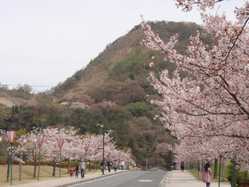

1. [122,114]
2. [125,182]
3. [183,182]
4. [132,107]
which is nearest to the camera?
[183,182]

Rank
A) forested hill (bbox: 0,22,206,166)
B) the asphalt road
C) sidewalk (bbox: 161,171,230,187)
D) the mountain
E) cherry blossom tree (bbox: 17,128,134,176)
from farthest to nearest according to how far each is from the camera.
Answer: the mountain < forested hill (bbox: 0,22,206,166) < cherry blossom tree (bbox: 17,128,134,176) < the asphalt road < sidewalk (bbox: 161,171,230,187)

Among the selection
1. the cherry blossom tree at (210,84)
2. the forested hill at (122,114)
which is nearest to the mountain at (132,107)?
the forested hill at (122,114)

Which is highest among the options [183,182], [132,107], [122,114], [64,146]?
[132,107]

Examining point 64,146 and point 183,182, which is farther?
point 64,146

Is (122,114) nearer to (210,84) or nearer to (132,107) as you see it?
(132,107)

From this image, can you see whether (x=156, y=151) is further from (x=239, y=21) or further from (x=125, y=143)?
(x=239, y=21)

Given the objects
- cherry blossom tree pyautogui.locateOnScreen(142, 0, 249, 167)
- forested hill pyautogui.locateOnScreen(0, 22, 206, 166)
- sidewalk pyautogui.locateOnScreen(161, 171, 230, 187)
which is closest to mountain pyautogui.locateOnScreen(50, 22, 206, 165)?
forested hill pyautogui.locateOnScreen(0, 22, 206, 166)

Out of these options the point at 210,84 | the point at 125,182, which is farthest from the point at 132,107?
the point at 210,84

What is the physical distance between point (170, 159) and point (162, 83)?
424 feet

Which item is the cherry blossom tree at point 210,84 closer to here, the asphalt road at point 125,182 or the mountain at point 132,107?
the asphalt road at point 125,182

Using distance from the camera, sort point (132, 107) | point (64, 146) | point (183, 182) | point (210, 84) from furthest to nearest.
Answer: point (132, 107)
point (64, 146)
point (183, 182)
point (210, 84)

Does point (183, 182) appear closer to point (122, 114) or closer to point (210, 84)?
point (210, 84)

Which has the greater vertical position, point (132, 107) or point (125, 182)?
point (132, 107)

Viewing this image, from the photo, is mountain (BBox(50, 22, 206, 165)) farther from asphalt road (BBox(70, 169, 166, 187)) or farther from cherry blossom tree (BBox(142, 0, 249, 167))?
cherry blossom tree (BBox(142, 0, 249, 167))
